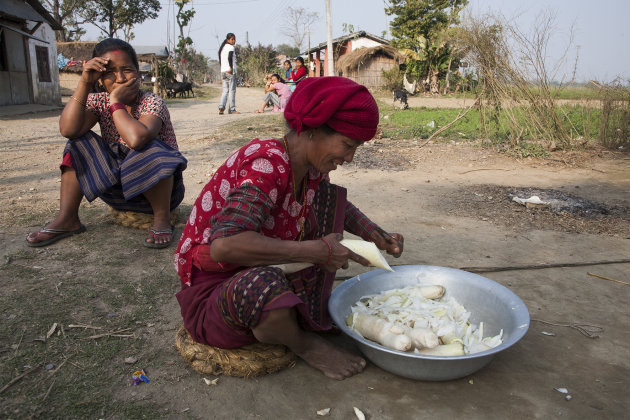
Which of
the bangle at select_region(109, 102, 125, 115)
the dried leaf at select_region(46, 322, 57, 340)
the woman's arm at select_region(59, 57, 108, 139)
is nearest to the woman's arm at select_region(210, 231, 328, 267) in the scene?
the dried leaf at select_region(46, 322, 57, 340)

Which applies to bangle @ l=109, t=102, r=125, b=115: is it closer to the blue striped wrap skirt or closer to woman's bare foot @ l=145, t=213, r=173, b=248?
the blue striped wrap skirt

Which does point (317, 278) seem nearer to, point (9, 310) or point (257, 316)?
point (257, 316)

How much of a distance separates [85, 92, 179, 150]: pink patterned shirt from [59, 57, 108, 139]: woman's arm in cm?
5

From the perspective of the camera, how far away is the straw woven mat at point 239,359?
1676 mm

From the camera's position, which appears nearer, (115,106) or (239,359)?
(239,359)

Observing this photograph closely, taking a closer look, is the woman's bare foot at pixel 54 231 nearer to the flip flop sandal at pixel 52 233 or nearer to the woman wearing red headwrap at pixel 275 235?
the flip flop sandal at pixel 52 233

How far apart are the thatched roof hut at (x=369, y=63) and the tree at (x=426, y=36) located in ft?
3.51

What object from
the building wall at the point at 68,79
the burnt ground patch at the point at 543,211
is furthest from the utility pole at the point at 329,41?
the building wall at the point at 68,79

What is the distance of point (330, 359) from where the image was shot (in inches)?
66.8

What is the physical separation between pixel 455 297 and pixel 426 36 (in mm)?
20614

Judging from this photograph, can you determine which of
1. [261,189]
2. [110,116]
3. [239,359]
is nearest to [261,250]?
[261,189]

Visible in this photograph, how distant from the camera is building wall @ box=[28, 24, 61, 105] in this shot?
11.9 metres

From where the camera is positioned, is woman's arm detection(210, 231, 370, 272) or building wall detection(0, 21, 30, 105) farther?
building wall detection(0, 21, 30, 105)

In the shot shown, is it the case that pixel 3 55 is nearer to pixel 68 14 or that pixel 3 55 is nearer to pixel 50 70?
pixel 50 70
